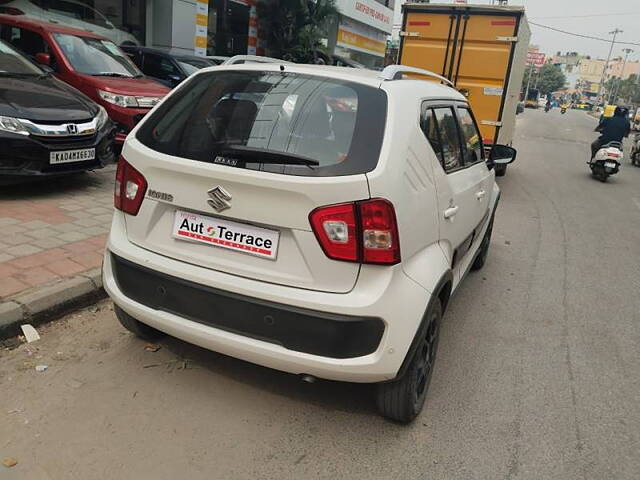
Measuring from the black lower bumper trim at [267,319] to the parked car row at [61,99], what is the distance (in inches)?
129

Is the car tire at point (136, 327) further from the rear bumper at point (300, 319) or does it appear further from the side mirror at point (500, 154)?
the side mirror at point (500, 154)

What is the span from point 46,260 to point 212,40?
1663cm

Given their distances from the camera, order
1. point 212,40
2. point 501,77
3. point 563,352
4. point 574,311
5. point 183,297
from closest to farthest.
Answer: point 183,297 < point 563,352 < point 574,311 < point 501,77 < point 212,40

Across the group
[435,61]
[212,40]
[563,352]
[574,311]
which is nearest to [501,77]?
[435,61]

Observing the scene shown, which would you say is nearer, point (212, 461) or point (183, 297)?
point (212, 461)

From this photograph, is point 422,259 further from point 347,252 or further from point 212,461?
point 212,461

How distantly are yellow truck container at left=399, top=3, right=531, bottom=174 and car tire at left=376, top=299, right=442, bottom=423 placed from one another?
24.0ft

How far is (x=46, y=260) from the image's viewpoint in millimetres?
4047

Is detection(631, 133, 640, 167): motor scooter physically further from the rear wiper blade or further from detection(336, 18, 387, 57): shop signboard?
the rear wiper blade

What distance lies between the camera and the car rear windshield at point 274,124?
2385 mm

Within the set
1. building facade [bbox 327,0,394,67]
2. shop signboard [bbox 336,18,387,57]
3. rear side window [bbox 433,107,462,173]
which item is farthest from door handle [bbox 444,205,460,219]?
shop signboard [bbox 336,18,387,57]

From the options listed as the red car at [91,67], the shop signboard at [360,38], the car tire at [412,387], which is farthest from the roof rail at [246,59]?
the shop signboard at [360,38]

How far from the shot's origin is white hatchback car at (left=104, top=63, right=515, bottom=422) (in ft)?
7.59

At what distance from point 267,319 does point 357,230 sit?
1.84ft
